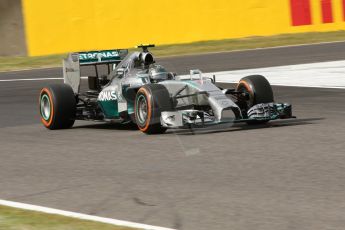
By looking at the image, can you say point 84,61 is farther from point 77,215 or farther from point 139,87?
point 77,215

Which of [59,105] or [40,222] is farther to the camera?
[59,105]

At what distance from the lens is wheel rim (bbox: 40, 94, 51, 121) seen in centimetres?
1343

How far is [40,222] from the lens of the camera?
663cm

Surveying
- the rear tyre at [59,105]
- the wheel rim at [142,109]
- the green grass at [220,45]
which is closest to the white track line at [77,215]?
the wheel rim at [142,109]

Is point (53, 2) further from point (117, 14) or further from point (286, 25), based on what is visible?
point (286, 25)

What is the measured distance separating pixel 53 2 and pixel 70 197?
67.9 feet

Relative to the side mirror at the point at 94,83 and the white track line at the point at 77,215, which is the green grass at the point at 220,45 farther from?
the white track line at the point at 77,215

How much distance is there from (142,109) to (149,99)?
450 mm

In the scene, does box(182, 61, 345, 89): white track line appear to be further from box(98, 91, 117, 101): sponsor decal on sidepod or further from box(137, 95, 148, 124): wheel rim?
box(137, 95, 148, 124): wheel rim

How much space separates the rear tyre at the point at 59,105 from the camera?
43.0ft

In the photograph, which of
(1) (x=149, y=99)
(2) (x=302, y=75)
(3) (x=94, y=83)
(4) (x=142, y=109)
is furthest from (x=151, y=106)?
(2) (x=302, y=75)

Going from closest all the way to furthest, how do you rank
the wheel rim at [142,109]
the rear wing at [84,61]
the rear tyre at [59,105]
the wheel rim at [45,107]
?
the wheel rim at [142,109]
the rear tyre at [59,105]
the wheel rim at [45,107]
the rear wing at [84,61]

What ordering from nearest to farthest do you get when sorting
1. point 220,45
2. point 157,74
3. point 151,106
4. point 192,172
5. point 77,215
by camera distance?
point 77,215 < point 192,172 < point 151,106 < point 157,74 < point 220,45

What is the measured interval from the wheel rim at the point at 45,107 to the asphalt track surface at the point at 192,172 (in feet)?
0.78
